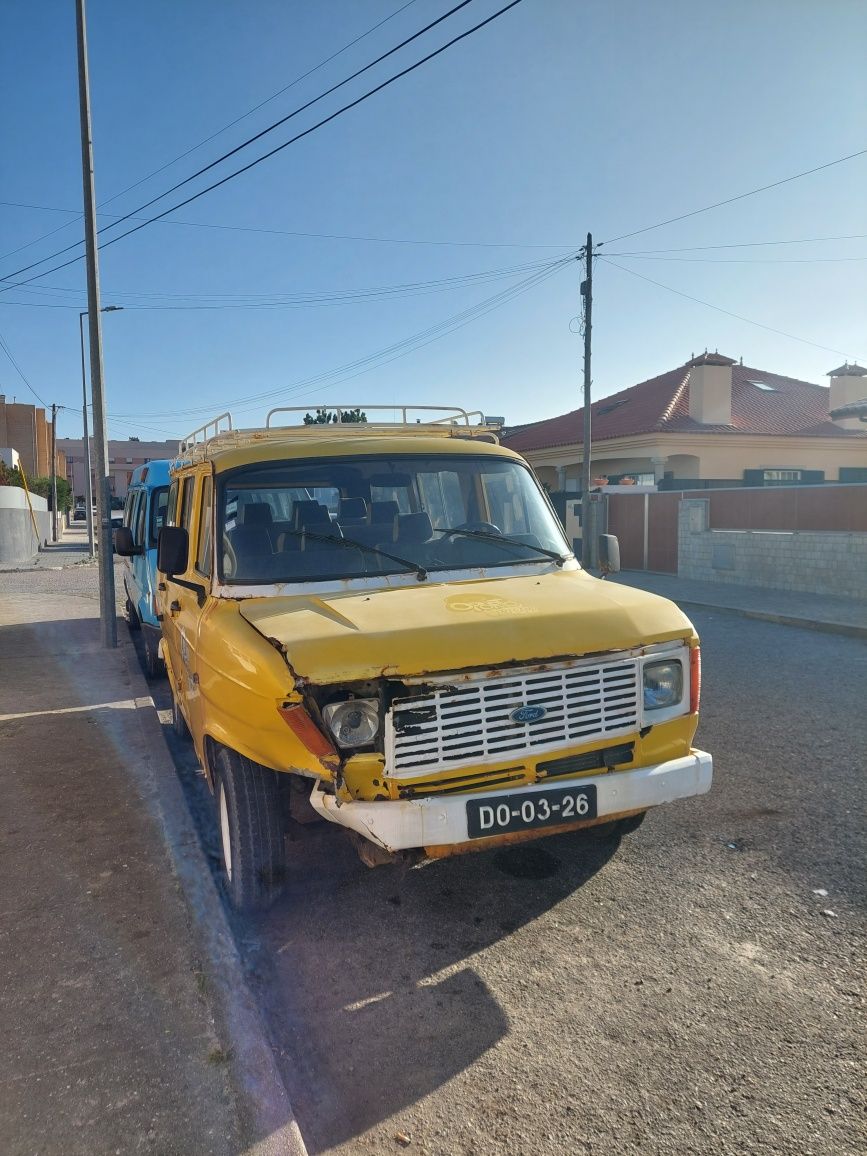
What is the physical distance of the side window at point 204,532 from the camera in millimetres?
4176

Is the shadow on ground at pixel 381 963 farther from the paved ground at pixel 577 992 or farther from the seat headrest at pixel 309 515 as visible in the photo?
the seat headrest at pixel 309 515

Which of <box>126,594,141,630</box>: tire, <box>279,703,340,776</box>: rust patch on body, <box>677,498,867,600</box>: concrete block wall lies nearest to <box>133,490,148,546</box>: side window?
<box>126,594,141,630</box>: tire

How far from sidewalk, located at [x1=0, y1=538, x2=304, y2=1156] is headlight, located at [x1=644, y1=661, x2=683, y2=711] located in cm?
192

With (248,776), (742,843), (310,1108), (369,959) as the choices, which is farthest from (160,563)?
(742,843)

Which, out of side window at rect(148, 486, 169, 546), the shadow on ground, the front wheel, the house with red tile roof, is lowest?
the shadow on ground

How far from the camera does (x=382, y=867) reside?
407cm

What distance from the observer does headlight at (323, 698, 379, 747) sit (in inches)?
118

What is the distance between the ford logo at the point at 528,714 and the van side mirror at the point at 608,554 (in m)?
1.93

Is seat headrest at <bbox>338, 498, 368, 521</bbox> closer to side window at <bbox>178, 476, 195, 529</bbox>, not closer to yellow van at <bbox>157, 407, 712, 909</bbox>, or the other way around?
yellow van at <bbox>157, 407, 712, 909</bbox>

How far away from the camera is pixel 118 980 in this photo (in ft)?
9.96

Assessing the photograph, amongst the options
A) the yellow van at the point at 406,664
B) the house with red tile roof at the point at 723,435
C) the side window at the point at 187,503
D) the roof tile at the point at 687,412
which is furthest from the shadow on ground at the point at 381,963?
the roof tile at the point at 687,412

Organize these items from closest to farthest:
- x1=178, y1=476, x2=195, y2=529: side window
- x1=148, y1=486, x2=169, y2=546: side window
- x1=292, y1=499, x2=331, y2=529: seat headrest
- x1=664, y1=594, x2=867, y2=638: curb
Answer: x1=292, y1=499, x2=331, y2=529: seat headrest
x1=178, y1=476, x2=195, y2=529: side window
x1=148, y1=486, x2=169, y2=546: side window
x1=664, y1=594, x2=867, y2=638: curb

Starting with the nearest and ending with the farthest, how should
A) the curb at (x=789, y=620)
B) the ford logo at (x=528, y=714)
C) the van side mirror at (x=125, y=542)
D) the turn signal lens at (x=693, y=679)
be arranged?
the ford logo at (x=528, y=714), the turn signal lens at (x=693, y=679), the van side mirror at (x=125, y=542), the curb at (x=789, y=620)

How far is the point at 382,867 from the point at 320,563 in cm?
153
